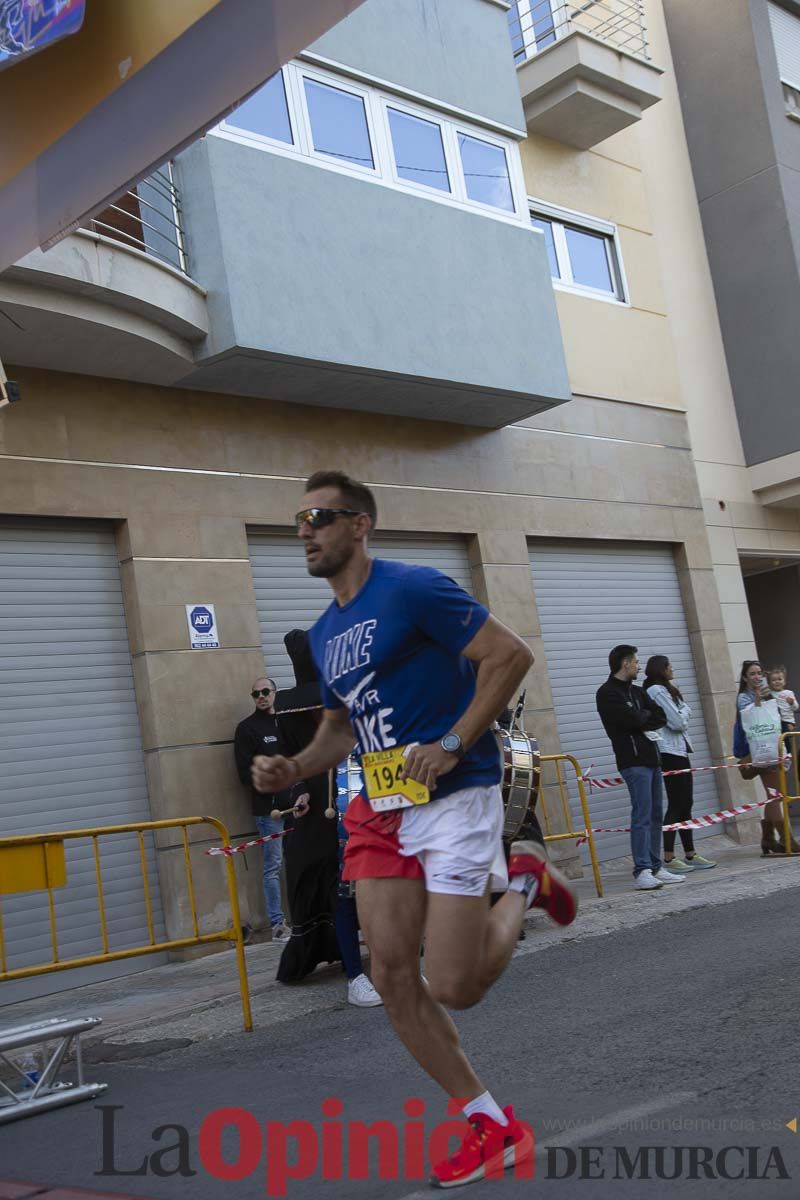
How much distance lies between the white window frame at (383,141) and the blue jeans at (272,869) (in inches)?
240

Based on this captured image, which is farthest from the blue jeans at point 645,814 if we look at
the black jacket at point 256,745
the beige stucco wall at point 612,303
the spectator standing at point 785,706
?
the beige stucco wall at point 612,303

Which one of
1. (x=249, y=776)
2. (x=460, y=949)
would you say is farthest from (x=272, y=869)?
(x=460, y=949)

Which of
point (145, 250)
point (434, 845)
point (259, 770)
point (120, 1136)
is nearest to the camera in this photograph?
point (434, 845)

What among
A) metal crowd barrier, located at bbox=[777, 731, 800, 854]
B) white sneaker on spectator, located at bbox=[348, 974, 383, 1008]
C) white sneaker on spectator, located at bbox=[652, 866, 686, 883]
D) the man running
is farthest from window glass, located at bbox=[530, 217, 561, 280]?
the man running

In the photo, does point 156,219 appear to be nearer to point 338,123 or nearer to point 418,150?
point 338,123

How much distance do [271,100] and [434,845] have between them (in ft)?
34.0

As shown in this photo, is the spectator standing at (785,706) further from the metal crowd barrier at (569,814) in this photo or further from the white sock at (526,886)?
the white sock at (526,886)

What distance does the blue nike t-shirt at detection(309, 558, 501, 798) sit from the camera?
3902 mm

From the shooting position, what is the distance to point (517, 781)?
805 cm

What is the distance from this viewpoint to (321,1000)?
7668mm

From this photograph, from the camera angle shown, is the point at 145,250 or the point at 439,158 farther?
the point at 439,158

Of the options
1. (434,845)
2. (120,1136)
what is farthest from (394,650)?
(120,1136)

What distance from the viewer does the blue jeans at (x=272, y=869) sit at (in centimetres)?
1127

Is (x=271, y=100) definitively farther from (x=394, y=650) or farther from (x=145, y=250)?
(x=394, y=650)
